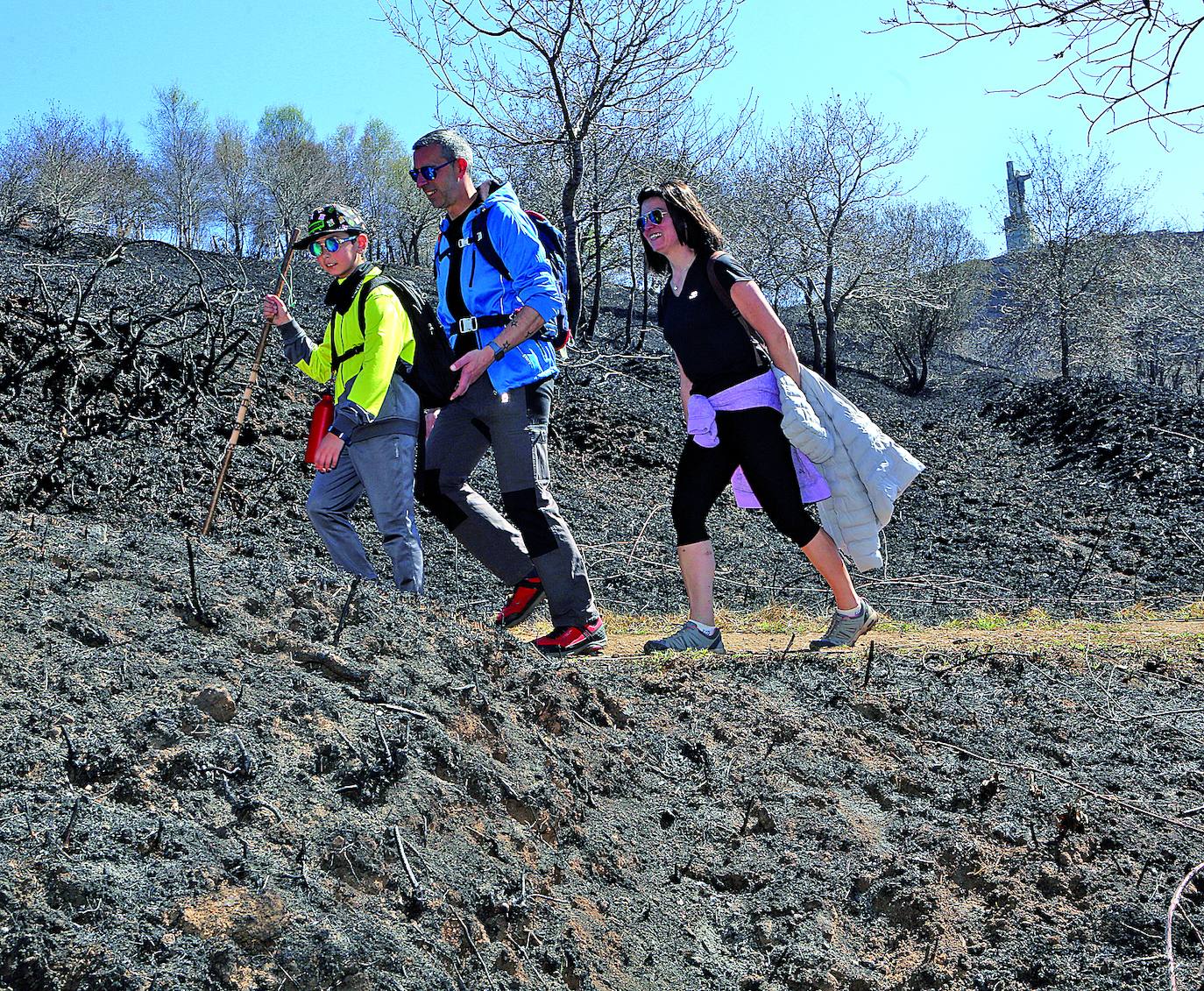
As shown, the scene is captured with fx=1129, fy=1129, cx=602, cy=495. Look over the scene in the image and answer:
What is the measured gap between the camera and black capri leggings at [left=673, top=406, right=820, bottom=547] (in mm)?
4742

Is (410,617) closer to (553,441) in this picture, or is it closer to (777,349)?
(777,349)

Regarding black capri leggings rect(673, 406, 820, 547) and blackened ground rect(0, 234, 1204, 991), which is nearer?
blackened ground rect(0, 234, 1204, 991)

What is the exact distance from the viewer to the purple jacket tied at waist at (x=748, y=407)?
4707 mm

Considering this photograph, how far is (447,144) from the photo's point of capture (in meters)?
4.50

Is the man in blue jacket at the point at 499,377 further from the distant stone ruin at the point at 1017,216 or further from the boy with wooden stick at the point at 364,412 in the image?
the distant stone ruin at the point at 1017,216

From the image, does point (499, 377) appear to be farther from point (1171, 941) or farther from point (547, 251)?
point (1171, 941)

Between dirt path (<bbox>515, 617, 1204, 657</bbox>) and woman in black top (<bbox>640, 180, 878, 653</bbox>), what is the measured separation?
41 centimetres

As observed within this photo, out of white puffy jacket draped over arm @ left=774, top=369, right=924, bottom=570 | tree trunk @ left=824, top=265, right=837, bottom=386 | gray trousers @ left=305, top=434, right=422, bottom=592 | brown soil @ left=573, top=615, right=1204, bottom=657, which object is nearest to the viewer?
gray trousers @ left=305, top=434, right=422, bottom=592

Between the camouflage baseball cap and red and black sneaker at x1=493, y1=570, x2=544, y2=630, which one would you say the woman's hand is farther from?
red and black sneaker at x1=493, y1=570, x2=544, y2=630

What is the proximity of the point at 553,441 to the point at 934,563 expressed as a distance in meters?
4.36

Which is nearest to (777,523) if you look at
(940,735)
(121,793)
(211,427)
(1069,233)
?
(940,735)

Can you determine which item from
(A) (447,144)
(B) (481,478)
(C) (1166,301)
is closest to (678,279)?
(A) (447,144)

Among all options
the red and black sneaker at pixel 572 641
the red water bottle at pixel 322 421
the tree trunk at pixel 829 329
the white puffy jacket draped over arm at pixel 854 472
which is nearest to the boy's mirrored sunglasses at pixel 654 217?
the white puffy jacket draped over arm at pixel 854 472

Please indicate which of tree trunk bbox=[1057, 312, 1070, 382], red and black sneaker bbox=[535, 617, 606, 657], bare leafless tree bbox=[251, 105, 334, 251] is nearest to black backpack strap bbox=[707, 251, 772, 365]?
red and black sneaker bbox=[535, 617, 606, 657]
